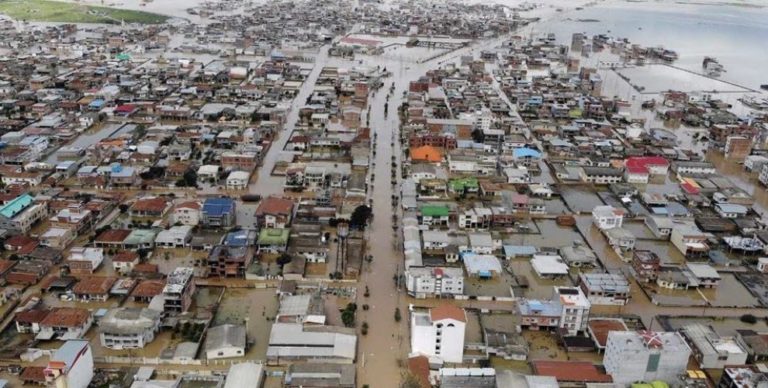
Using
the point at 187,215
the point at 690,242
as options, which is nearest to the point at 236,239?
the point at 187,215

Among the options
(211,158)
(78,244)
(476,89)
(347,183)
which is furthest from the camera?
(476,89)

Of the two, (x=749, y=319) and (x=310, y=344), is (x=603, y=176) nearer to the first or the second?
(x=749, y=319)

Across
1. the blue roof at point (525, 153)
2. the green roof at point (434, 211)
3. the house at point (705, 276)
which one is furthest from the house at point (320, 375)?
the blue roof at point (525, 153)

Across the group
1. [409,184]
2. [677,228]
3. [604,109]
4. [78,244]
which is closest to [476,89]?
[604,109]

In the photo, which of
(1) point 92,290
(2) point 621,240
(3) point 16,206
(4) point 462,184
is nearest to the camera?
(1) point 92,290

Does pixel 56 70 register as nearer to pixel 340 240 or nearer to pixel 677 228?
pixel 340 240

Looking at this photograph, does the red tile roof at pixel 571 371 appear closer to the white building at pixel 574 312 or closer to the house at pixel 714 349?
the white building at pixel 574 312

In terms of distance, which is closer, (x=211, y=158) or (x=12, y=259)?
(x=12, y=259)
